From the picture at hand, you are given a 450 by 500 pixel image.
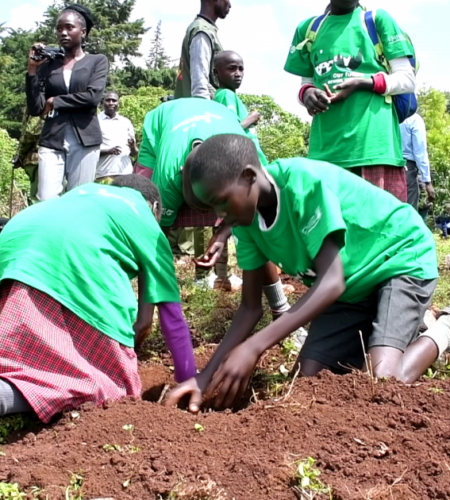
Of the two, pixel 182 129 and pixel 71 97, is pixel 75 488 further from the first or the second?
pixel 71 97

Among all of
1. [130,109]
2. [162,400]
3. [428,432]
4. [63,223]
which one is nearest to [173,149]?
[63,223]

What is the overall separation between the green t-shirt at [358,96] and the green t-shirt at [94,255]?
4.65ft

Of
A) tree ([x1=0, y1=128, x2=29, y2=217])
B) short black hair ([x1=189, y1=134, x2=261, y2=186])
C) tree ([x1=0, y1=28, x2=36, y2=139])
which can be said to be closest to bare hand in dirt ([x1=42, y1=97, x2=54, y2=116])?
short black hair ([x1=189, y1=134, x2=261, y2=186])

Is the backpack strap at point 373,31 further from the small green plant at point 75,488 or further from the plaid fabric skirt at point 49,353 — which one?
the small green plant at point 75,488

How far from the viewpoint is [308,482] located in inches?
75.5

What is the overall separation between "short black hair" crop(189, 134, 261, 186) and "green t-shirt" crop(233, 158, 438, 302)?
0.26m

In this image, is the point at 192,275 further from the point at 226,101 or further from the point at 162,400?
the point at 162,400

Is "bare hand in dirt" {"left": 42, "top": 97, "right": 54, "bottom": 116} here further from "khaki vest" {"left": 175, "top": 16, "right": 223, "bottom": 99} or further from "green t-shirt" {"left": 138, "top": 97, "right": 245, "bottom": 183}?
"green t-shirt" {"left": 138, "top": 97, "right": 245, "bottom": 183}

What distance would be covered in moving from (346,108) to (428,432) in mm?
2132

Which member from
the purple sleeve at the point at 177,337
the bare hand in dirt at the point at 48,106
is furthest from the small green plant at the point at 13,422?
the bare hand in dirt at the point at 48,106

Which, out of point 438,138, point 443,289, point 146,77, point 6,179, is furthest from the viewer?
point 146,77

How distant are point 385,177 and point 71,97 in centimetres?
251

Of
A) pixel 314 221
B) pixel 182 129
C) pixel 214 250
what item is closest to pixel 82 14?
pixel 182 129

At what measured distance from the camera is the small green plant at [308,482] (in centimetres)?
191
